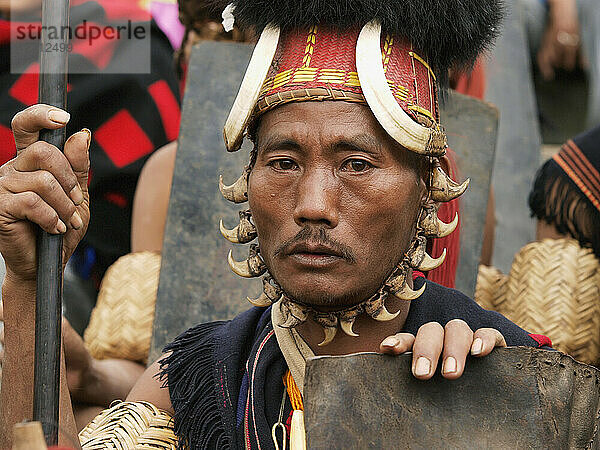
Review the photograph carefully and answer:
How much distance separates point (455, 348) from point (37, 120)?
1.05 metres

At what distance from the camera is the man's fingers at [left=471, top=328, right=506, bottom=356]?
208cm

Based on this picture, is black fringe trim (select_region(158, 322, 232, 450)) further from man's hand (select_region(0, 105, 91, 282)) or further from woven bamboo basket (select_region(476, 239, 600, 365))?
woven bamboo basket (select_region(476, 239, 600, 365))

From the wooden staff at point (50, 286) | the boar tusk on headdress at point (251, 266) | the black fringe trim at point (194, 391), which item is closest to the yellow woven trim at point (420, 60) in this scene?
the boar tusk on headdress at point (251, 266)

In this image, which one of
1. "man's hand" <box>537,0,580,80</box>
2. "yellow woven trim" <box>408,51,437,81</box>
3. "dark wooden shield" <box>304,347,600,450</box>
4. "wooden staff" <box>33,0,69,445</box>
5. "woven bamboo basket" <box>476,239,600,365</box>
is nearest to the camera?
"dark wooden shield" <box>304,347,600,450</box>

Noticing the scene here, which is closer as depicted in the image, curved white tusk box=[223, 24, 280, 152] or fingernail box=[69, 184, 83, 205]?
fingernail box=[69, 184, 83, 205]

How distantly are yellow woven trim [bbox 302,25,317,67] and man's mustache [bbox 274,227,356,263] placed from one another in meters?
0.44

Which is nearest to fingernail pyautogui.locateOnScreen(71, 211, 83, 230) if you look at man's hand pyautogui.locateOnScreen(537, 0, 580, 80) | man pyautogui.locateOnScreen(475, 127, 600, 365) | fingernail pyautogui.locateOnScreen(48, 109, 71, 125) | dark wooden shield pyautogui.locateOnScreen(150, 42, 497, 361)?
fingernail pyautogui.locateOnScreen(48, 109, 71, 125)

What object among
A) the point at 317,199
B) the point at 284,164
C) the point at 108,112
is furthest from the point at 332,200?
the point at 108,112

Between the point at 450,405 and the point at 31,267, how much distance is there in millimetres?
1069

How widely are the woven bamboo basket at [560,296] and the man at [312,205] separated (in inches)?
42.4

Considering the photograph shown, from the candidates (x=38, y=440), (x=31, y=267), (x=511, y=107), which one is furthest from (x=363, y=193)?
(x=511, y=107)

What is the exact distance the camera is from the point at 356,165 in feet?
7.74

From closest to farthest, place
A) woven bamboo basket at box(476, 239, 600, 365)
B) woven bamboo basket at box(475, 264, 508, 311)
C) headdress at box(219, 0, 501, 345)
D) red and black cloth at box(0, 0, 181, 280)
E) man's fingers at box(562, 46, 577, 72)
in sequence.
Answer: headdress at box(219, 0, 501, 345) < woven bamboo basket at box(476, 239, 600, 365) < woven bamboo basket at box(475, 264, 508, 311) < red and black cloth at box(0, 0, 181, 280) < man's fingers at box(562, 46, 577, 72)

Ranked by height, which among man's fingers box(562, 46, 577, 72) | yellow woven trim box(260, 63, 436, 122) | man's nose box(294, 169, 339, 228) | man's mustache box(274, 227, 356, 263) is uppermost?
man's fingers box(562, 46, 577, 72)
